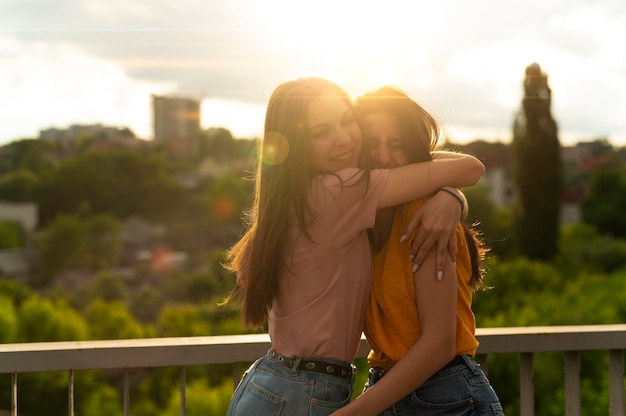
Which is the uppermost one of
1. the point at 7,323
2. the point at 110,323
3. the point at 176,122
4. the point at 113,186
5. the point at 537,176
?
the point at 176,122

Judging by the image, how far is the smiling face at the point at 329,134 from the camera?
5.20 feet

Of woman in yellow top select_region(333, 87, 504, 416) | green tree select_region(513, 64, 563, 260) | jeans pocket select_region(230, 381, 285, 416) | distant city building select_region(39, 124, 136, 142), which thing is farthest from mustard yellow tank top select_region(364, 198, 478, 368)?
distant city building select_region(39, 124, 136, 142)

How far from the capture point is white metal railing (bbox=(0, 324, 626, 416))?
192 cm

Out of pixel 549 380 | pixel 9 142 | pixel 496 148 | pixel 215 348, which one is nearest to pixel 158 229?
pixel 9 142

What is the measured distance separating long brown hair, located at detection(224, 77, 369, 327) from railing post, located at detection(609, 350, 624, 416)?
1113 millimetres

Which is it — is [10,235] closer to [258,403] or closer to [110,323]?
[110,323]

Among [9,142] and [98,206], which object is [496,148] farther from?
[9,142]

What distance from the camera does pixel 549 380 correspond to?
37.0ft

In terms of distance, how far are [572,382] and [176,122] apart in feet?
271

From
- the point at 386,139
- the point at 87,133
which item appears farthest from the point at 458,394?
the point at 87,133

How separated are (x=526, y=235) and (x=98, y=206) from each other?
39.8 meters

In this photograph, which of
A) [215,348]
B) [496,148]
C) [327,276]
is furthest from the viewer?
[496,148]

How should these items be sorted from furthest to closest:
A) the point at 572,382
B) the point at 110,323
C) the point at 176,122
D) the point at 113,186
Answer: the point at 176,122 < the point at 113,186 < the point at 110,323 < the point at 572,382

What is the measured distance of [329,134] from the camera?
1589 mm
